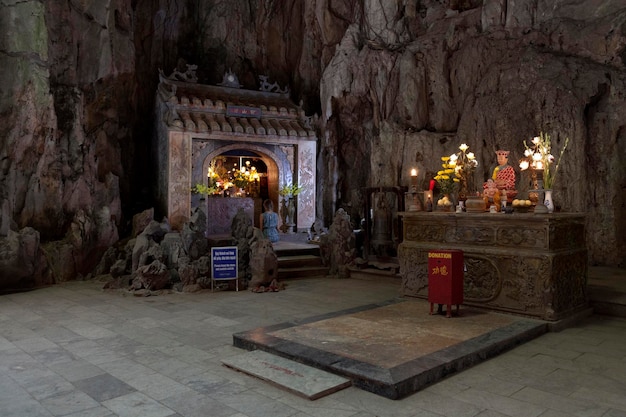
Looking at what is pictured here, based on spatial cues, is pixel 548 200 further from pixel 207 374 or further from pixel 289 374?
pixel 207 374

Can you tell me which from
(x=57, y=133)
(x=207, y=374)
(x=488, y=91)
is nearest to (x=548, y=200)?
(x=207, y=374)

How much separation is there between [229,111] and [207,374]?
1300cm

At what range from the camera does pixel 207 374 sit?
477 cm

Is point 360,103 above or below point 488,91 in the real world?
above

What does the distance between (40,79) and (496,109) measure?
11412 mm

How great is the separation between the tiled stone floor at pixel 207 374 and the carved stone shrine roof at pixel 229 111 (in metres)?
9.10

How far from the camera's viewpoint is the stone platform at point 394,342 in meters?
4.45

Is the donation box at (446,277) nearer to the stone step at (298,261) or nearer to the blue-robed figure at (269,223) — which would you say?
the stone step at (298,261)

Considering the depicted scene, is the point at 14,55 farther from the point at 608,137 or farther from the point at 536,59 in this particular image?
the point at 608,137

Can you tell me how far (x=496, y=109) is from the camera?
41.4 feet

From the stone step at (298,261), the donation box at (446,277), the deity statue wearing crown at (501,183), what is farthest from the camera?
the stone step at (298,261)

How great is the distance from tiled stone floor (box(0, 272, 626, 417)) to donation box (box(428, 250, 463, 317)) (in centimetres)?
108

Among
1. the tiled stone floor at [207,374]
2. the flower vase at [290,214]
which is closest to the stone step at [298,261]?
the tiled stone floor at [207,374]

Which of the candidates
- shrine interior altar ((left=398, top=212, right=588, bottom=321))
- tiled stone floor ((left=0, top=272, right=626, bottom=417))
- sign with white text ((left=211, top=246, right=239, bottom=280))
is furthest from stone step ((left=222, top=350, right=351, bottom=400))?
sign with white text ((left=211, top=246, right=239, bottom=280))
